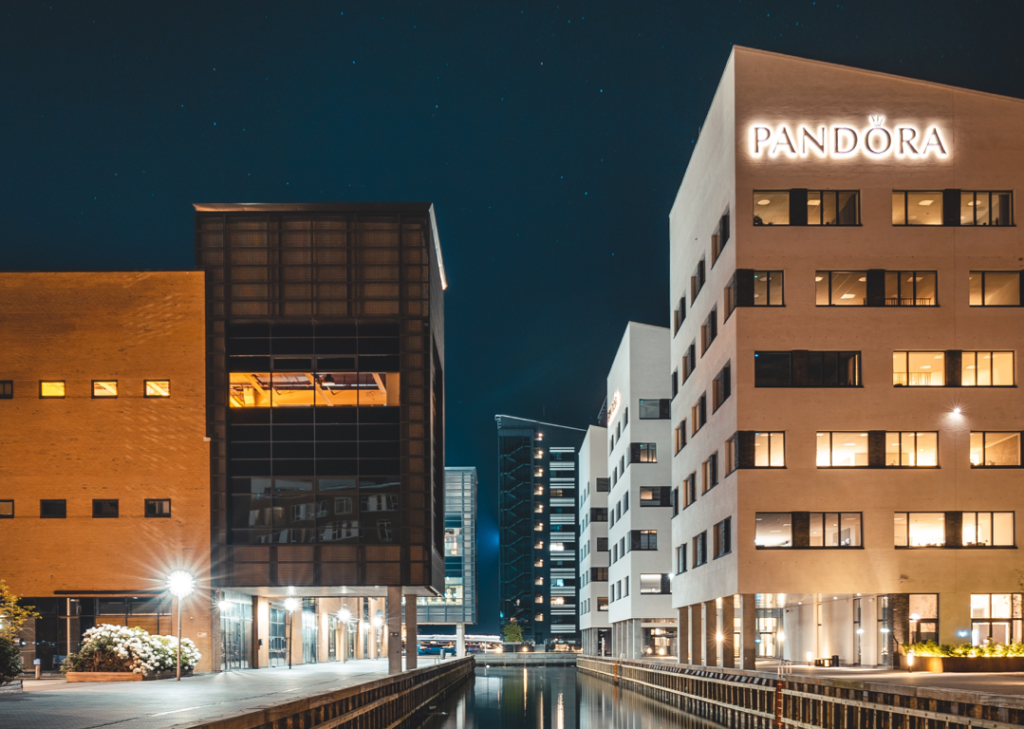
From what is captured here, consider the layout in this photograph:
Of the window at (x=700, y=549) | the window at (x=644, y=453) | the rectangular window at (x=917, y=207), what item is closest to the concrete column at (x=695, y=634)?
the window at (x=700, y=549)

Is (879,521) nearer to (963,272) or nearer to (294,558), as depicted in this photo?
(963,272)

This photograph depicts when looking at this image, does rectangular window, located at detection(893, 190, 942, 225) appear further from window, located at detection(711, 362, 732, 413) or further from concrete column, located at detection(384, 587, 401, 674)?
concrete column, located at detection(384, 587, 401, 674)

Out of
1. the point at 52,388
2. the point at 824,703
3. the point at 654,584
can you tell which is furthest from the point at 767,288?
the point at 654,584

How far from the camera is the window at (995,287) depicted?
192 feet

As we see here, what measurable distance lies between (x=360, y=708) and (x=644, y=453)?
73014 millimetres

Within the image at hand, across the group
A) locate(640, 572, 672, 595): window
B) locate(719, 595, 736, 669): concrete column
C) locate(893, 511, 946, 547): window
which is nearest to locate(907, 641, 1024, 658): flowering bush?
locate(893, 511, 946, 547): window

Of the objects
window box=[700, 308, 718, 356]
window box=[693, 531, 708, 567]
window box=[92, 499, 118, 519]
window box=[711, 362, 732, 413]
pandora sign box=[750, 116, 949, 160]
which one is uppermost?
pandora sign box=[750, 116, 949, 160]

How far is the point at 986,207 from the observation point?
59312mm

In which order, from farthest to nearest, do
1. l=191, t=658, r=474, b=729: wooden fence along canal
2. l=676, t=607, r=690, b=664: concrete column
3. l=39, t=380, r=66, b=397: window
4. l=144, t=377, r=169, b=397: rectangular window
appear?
l=676, t=607, r=690, b=664: concrete column
l=144, t=377, r=169, b=397: rectangular window
l=39, t=380, r=66, b=397: window
l=191, t=658, r=474, b=729: wooden fence along canal

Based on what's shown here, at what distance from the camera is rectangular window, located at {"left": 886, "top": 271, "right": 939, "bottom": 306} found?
2312 inches

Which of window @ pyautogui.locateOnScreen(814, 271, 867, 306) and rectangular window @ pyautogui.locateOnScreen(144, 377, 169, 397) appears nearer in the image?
window @ pyautogui.locateOnScreen(814, 271, 867, 306)

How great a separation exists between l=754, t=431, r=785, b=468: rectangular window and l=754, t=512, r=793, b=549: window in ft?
7.83

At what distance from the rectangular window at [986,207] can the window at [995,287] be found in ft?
8.42

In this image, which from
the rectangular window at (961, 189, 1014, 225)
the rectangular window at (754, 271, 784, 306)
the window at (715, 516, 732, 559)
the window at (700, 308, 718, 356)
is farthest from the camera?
the window at (700, 308, 718, 356)
